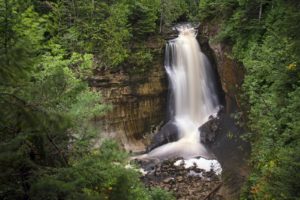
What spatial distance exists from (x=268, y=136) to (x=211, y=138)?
9448 millimetres

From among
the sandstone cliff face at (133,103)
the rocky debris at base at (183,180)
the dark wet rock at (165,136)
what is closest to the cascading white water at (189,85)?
the dark wet rock at (165,136)

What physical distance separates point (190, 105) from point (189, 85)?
150 cm

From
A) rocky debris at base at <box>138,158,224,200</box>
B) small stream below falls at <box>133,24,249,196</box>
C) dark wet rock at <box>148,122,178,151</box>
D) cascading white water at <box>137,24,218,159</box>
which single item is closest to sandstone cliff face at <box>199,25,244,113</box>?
small stream below falls at <box>133,24,249,196</box>

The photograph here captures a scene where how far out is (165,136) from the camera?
22969mm

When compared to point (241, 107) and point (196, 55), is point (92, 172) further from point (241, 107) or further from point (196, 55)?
point (196, 55)

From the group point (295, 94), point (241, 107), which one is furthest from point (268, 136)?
point (241, 107)

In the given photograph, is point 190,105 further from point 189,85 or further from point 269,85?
point 269,85

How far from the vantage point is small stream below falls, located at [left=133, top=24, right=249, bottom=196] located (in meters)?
21.0

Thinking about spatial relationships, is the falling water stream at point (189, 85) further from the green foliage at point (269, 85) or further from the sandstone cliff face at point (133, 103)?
the green foliage at point (269, 85)

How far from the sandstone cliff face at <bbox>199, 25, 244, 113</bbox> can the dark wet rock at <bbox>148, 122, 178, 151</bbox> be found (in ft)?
12.4

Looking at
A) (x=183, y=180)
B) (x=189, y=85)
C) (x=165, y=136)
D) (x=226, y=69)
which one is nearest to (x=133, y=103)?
(x=165, y=136)

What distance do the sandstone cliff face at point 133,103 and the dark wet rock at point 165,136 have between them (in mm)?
522

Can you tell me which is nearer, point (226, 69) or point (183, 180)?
point (183, 180)

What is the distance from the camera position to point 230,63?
21922 mm
